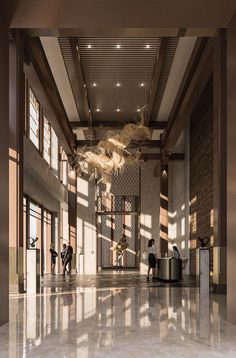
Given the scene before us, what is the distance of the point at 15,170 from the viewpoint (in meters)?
11.2

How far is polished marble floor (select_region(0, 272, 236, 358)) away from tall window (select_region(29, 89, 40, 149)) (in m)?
10.8

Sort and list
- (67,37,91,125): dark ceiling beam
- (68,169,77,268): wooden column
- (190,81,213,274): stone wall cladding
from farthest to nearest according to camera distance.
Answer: (68,169,77,268): wooden column, (190,81,213,274): stone wall cladding, (67,37,91,125): dark ceiling beam

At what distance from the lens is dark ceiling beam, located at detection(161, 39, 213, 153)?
1283 centimetres

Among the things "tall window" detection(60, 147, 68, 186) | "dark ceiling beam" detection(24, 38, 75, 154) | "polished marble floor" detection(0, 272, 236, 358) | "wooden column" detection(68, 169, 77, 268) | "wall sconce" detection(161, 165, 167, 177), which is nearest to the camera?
"polished marble floor" detection(0, 272, 236, 358)

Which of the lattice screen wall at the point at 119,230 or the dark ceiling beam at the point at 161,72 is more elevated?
the dark ceiling beam at the point at 161,72

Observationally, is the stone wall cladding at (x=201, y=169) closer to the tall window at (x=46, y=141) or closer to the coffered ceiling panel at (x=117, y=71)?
the coffered ceiling panel at (x=117, y=71)

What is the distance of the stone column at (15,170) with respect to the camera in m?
11.0

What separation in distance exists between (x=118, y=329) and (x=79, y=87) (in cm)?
1143

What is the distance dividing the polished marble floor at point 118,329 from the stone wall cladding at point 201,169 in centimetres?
701

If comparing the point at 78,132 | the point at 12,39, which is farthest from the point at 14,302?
the point at 78,132
